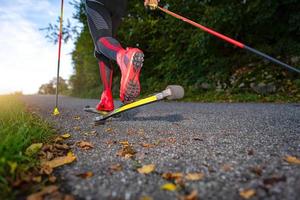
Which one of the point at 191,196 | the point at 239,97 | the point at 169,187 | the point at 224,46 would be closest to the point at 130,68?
the point at 169,187

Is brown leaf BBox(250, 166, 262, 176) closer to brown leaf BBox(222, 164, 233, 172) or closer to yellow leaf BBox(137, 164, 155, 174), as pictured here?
brown leaf BBox(222, 164, 233, 172)

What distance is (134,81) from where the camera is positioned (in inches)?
91.2

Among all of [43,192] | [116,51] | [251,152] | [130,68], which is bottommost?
[43,192]

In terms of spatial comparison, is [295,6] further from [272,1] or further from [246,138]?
[246,138]

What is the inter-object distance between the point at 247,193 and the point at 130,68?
1.43m

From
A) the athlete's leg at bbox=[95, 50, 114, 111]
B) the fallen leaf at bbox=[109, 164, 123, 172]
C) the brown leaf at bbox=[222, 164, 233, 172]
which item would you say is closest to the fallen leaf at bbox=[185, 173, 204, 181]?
the brown leaf at bbox=[222, 164, 233, 172]

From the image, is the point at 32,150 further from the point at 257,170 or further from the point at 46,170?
the point at 257,170

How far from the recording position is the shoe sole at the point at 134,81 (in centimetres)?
223

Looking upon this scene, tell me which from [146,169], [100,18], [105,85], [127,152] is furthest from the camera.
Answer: [105,85]

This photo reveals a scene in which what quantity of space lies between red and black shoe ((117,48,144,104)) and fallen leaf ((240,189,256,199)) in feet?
4.59

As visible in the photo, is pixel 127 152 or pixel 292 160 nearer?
pixel 292 160

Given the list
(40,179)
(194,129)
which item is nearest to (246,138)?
(194,129)

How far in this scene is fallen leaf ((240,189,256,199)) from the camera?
1.10 m

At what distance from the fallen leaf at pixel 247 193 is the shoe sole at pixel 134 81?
1399 millimetres
